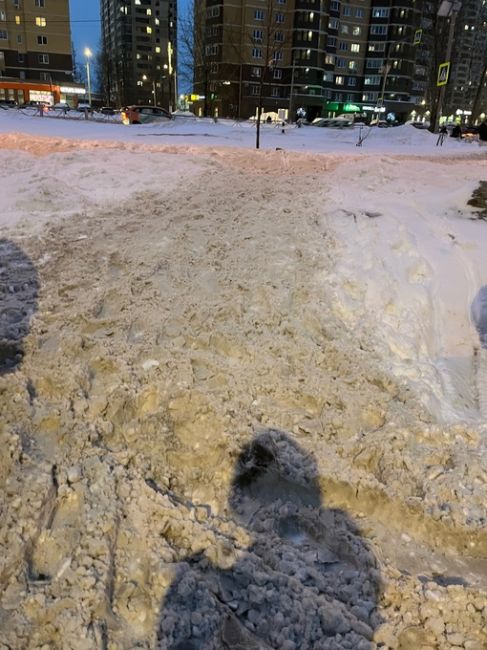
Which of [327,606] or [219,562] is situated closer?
[327,606]

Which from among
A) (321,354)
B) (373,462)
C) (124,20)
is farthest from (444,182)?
(124,20)

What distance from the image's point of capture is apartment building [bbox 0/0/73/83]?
69.8m

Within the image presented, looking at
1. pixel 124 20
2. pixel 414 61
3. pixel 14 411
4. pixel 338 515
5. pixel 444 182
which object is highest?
pixel 124 20

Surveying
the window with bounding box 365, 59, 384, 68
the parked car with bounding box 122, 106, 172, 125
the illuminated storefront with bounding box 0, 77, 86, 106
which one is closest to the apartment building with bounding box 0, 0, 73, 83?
the illuminated storefront with bounding box 0, 77, 86, 106

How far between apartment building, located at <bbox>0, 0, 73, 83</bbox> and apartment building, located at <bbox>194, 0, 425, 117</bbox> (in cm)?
2145

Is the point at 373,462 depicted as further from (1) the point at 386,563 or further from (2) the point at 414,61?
(2) the point at 414,61

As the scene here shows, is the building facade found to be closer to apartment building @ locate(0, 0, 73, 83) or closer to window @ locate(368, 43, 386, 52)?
window @ locate(368, 43, 386, 52)

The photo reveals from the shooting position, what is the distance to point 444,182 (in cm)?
933

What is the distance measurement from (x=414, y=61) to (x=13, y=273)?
96015 millimetres

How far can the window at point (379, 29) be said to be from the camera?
275ft

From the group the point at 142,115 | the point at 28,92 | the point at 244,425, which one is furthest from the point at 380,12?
the point at 244,425

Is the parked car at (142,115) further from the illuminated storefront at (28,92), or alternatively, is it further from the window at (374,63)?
the window at (374,63)

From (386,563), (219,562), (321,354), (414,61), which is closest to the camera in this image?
(219,562)

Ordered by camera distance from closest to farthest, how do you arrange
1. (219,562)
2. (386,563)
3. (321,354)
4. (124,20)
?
(219,562), (386,563), (321,354), (124,20)
